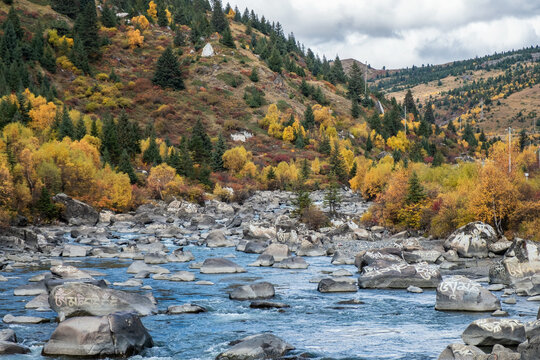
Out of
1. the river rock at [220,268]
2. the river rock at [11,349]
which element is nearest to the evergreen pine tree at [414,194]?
the river rock at [220,268]

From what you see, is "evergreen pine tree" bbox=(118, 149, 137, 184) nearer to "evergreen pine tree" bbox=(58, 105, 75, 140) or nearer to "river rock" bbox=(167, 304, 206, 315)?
"evergreen pine tree" bbox=(58, 105, 75, 140)

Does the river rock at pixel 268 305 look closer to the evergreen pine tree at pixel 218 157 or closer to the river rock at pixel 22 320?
the river rock at pixel 22 320

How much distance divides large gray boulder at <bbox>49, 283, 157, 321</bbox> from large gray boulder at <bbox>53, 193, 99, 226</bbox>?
37.1m

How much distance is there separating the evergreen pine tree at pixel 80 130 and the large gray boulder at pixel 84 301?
70.6 meters

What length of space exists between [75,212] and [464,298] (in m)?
44.5

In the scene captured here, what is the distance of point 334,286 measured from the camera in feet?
76.6

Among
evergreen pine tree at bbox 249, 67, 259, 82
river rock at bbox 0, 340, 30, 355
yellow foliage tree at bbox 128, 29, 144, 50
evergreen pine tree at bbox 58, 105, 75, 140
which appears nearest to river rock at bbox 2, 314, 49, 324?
river rock at bbox 0, 340, 30, 355

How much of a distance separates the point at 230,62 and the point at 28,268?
137 meters

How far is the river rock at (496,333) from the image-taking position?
46.8 feet

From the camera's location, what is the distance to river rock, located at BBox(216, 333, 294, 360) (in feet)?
44.8

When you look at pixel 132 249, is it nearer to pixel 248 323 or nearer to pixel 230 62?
pixel 248 323

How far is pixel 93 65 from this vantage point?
142m

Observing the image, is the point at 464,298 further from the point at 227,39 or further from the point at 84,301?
the point at 227,39

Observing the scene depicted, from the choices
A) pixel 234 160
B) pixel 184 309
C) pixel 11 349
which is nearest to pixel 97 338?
pixel 11 349
